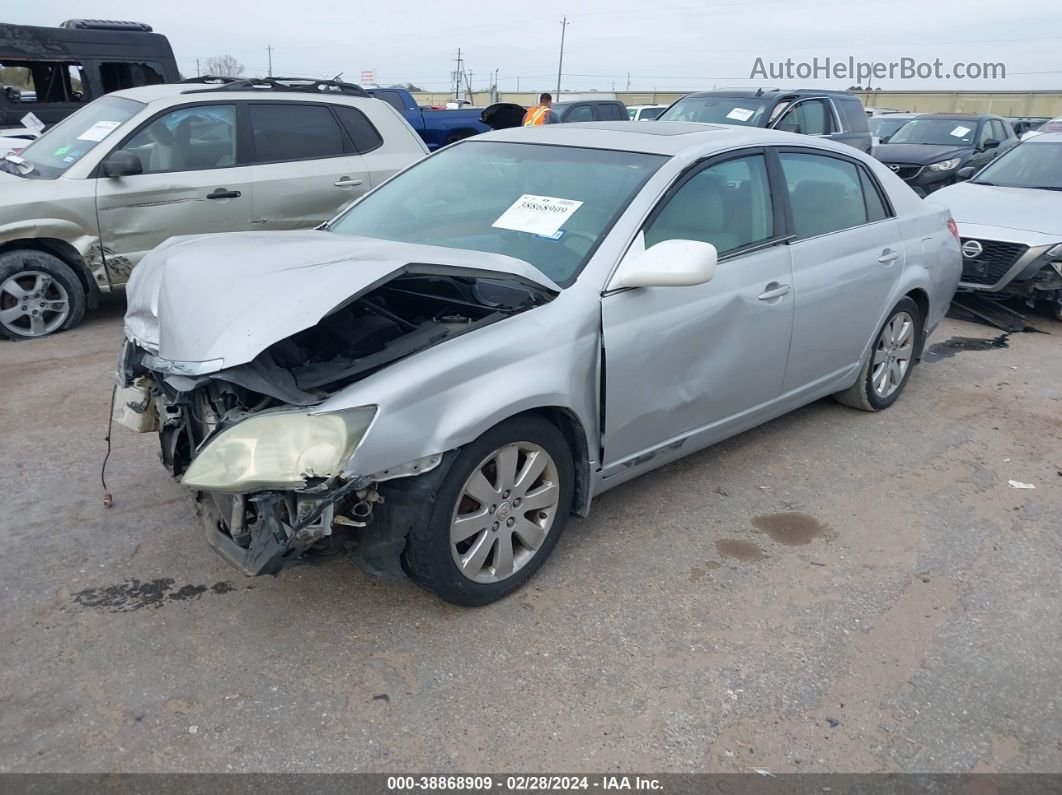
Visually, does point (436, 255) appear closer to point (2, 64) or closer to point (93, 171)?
point (93, 171)

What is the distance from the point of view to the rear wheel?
6.21 metres

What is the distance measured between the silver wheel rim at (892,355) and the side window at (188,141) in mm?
5110

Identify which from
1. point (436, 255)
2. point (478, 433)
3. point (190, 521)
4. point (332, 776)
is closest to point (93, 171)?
point (190, 521)

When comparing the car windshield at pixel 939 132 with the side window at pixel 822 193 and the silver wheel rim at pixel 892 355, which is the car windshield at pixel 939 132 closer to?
the silver wheel rim at pixel 892 355

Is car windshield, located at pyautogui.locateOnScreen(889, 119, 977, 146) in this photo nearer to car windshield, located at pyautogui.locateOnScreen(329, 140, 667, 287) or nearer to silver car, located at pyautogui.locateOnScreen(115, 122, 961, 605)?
silver car, located at pyautogui.locateOnScreen(115, 122, 961, 605)

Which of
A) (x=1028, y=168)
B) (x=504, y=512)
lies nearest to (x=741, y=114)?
(x=1028, y=168)

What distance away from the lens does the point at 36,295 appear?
6.35 metres

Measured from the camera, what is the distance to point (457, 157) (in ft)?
14.3

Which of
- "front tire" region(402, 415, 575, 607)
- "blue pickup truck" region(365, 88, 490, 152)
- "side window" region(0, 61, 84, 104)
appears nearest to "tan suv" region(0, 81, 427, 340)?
"side window" region(0, 61, 84, 104)

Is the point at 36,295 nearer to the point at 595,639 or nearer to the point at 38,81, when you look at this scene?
the point at 595,639

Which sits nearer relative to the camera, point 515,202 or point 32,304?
point 515,202

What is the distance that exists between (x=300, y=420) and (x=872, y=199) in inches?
144

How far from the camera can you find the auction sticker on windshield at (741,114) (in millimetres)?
10797

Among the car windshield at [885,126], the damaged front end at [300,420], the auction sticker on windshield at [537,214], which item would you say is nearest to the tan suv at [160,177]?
the damaged front end at [300,420]
